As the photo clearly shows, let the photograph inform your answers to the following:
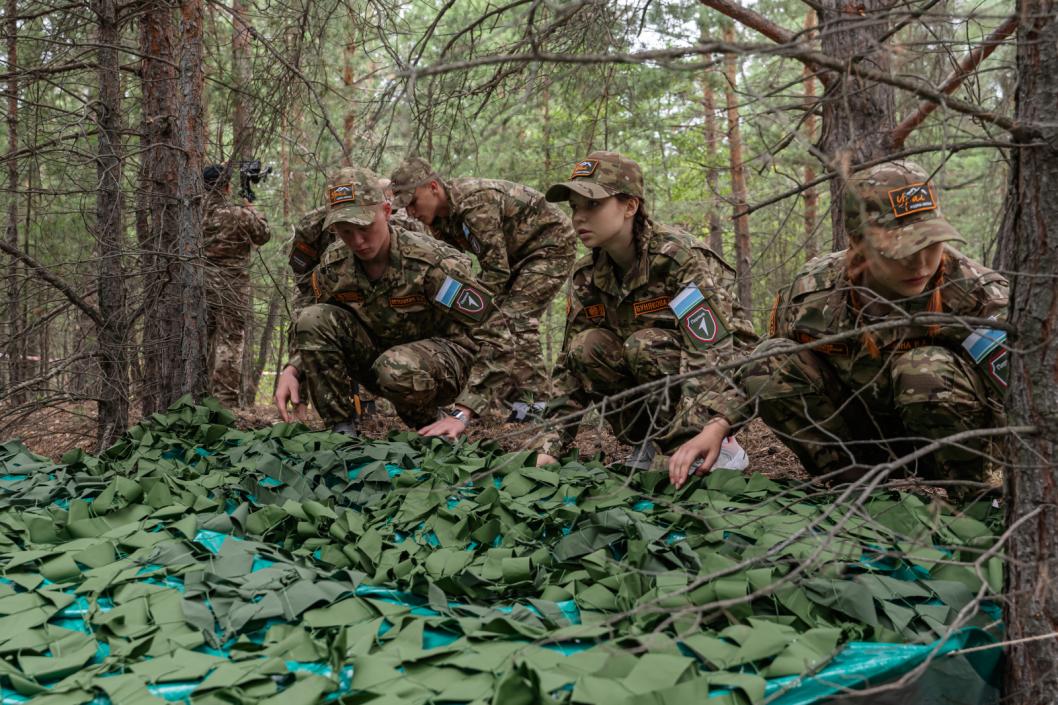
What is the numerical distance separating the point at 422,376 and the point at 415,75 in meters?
2.90

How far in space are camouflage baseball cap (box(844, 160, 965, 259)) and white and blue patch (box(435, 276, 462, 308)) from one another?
2090 mm

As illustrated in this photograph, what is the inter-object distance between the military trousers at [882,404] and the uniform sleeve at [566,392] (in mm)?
717

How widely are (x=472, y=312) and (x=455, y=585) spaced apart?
2.39 m

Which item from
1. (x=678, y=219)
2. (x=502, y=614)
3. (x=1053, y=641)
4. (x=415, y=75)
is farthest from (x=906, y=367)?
(x=678, y=219)

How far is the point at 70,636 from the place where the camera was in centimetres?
172

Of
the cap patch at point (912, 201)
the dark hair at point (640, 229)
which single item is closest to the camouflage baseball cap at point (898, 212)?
the cap patch at point (912, 201)

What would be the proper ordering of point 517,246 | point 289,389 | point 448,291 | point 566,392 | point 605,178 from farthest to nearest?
1. point 517,246
2. point 448,291
3. point 289,389
4. point 566,392
5. point 605,178

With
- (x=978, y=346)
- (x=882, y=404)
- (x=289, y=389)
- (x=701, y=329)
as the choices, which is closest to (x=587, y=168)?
(x=701, y=329)

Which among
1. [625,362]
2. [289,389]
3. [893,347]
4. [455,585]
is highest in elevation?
[893,347]

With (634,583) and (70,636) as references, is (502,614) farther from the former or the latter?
(70,636)

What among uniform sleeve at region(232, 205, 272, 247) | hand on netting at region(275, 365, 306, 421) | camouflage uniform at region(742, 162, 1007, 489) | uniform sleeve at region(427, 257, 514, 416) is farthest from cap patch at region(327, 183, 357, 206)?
uniform sleeve at region(232, 205, 272, 247)

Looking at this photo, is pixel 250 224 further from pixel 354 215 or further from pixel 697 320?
pixel 697 320

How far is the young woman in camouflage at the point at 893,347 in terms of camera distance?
92.6 inches

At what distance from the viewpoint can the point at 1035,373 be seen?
1572 mm
